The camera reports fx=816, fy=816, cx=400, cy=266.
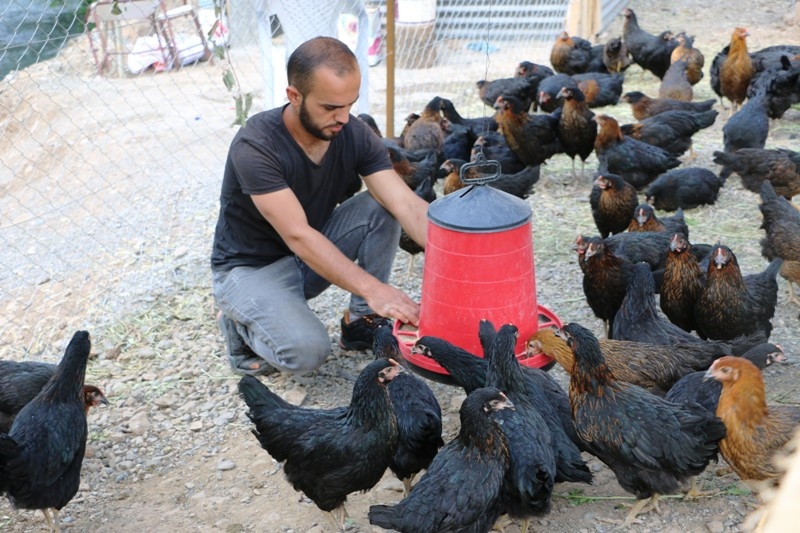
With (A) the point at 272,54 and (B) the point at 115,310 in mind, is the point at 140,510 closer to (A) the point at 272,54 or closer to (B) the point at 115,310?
(B) the point at 115,310

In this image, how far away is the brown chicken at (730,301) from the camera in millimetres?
4551

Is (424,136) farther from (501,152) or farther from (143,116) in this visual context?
(143,116)

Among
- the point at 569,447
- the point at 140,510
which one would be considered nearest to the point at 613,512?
the point at 569,447

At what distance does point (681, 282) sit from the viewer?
4781 millimetres

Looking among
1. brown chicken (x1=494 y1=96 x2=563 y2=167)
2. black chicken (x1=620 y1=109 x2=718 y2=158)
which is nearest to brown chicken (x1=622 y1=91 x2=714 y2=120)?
black chicken (x1=620 y1=109 x2=718 y2=158)

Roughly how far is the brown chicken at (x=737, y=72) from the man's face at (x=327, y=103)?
21.9 feet

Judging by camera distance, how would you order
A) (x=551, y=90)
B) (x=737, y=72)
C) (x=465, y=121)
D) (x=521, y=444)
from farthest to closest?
1. (x=551, y=90)
2. (x=737, y=72)
3. (x=465, y=121)
4. (x=521, y=444)

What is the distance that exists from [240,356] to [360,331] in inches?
27.8

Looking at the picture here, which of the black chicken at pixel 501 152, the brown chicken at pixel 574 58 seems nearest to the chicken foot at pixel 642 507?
the black chicken at pixel 501 152

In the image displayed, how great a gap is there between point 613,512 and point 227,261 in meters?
2.42

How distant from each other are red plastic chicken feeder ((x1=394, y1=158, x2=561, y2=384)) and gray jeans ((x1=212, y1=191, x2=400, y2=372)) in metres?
0.69

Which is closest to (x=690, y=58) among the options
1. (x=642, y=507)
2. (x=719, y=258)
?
(x=719, y=258)

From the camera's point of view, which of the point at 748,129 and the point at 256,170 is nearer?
the point at 256,170

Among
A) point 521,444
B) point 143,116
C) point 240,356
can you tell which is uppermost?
point 521,444
